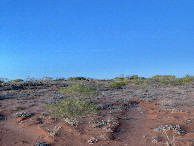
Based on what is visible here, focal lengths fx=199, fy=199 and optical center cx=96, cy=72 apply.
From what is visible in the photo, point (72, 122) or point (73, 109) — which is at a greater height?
point (73, 109)

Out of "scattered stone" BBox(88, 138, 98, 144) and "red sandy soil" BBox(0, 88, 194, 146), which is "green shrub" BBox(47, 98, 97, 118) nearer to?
"red sandy soil" BBox(0, 88, 194, 146)

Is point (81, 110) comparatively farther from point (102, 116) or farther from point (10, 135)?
point (10, 135)

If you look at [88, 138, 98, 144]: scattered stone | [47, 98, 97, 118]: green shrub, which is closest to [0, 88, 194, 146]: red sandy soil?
[88, 138, 98, 144]: scattered stone

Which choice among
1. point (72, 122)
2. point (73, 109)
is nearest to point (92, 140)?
point (72, 122)

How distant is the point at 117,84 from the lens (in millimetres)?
27234

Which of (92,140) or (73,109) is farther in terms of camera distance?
(73,109)

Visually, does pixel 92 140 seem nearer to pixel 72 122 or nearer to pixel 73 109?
pixel 72 122

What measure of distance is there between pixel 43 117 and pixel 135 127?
475 centimetres

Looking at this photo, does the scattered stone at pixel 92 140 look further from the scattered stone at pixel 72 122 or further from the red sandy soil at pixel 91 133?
the scattered stone at pixel 72 122

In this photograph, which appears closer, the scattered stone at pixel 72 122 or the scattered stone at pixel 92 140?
the scattered stone at pixel 92 140

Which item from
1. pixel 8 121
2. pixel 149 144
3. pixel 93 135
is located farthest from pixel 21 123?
pixel 149 144

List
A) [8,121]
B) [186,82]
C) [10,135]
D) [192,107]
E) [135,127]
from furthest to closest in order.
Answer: [186,82] → [192,107] → [8,121] → [135,127] → [10,135]

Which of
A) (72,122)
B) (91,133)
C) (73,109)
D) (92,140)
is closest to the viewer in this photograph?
(92,140)

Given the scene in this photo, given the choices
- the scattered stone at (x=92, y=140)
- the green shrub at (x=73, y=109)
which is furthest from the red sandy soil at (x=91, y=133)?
the green shrub at (x=73, y=109)
